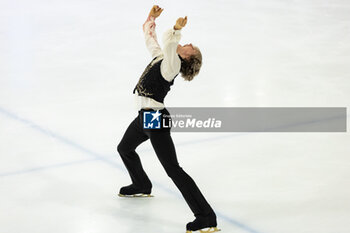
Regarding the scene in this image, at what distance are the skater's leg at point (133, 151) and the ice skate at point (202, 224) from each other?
2.33 ft

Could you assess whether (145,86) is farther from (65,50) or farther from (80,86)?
(65,50)

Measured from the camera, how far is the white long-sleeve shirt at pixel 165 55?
403 cm

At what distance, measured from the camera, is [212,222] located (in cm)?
432

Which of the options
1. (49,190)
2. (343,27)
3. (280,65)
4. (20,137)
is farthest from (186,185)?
(343,27)

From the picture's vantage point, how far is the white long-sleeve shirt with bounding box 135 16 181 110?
403 cm

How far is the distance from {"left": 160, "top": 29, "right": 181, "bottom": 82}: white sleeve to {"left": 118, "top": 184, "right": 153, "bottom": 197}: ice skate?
1.07 meters

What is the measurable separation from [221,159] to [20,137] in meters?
1.96

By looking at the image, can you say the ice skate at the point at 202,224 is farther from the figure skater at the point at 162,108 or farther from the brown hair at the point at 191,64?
the brown hair at the point at 191,64

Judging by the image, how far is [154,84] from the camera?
14.0ft

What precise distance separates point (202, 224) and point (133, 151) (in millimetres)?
823

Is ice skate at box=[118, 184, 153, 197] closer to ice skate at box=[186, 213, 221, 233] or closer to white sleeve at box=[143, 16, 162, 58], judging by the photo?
ice skate at box=[186, 213, 221, 233]

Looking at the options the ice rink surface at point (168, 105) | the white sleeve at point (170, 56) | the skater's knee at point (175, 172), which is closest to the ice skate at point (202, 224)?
the ice rink surface at point (168, 105)

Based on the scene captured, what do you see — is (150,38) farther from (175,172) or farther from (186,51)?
(175,172)

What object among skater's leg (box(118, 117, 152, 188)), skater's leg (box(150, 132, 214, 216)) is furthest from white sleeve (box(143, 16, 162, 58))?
skater's leg (box(150, 132, 214, 216))
